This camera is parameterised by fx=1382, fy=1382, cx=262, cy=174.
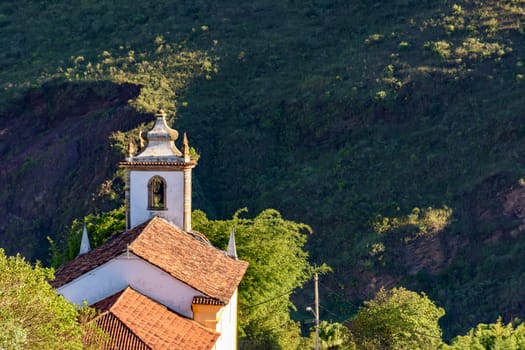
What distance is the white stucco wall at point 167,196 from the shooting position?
3909 cm

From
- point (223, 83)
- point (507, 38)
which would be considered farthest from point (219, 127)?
point (507, 38)

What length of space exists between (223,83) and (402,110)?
12.6 meters

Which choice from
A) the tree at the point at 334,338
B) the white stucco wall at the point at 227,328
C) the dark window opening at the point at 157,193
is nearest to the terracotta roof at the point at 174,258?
the dark window opening at the point at 157,193

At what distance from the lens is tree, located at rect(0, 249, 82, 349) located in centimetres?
2705

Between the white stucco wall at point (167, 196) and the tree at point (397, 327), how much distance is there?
28.3 feet

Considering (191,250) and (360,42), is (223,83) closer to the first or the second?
(360,42)

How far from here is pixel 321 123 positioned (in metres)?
70.6

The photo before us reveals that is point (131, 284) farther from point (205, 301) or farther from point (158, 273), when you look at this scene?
point (205, 301)

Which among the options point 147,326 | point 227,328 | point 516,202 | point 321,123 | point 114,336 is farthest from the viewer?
point 321,123

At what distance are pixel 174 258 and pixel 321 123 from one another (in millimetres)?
35418

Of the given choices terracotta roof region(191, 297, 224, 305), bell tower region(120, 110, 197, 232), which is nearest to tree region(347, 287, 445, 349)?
bell tower region(120, 110, 197, 232)

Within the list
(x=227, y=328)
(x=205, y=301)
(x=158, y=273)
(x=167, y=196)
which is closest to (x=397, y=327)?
(x=227, y=328)

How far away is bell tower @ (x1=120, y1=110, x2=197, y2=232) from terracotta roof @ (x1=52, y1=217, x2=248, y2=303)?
46cm

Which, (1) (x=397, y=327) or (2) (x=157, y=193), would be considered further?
(1) (x=397, y=327)
